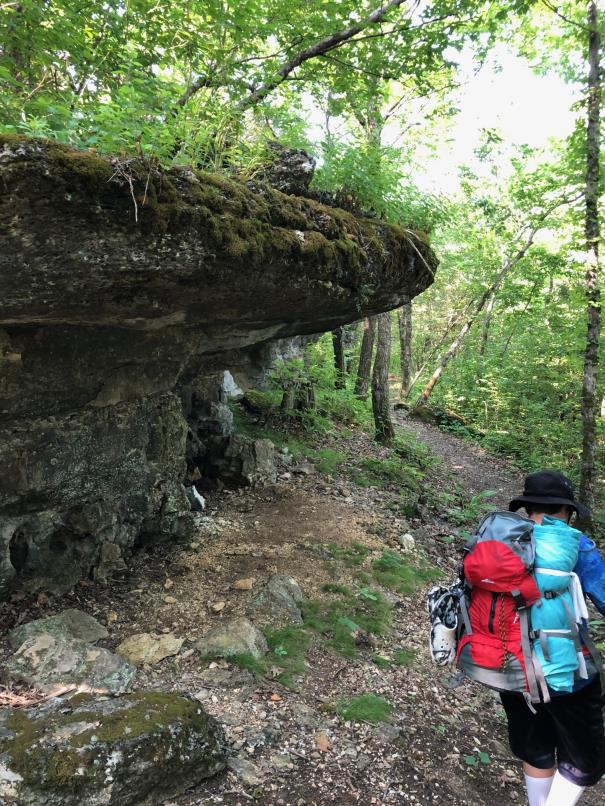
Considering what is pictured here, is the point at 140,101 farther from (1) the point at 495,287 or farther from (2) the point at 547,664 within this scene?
(1) the point at 495,287

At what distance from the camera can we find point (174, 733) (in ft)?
10.2

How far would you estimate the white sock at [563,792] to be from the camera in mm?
2887

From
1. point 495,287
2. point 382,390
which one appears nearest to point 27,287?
point 382,390

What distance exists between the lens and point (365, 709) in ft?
13.8

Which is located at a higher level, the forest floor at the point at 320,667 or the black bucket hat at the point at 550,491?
the black bucket hat at the point at 550,491

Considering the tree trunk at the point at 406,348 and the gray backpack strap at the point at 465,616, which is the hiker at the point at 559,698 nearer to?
the gray backpack strap at the point at 465,616

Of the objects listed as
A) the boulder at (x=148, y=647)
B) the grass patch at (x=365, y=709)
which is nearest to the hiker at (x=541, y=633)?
the grass patch at (x=365, y=709)

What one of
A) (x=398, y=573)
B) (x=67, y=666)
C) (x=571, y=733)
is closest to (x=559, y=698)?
(x=571, y=733)

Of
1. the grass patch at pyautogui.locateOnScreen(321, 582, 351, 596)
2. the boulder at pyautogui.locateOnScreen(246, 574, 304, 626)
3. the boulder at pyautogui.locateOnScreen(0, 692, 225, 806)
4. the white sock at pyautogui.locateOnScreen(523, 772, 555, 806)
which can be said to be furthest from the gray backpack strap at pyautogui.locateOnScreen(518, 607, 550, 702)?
the grass patch at pyautogui.locateOnScreen(321, 582, 351, 596)

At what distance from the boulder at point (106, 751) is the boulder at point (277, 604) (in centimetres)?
170

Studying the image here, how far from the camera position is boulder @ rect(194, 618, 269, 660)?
175 inches

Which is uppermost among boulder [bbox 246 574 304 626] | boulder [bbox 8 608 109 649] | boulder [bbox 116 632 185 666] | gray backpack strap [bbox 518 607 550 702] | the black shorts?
gray backpack strap [bbox 518 607 550 702]

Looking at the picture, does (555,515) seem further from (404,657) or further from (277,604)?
(277,604)

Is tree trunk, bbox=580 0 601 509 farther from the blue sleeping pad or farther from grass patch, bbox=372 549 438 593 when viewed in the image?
the blue sleeping pad
